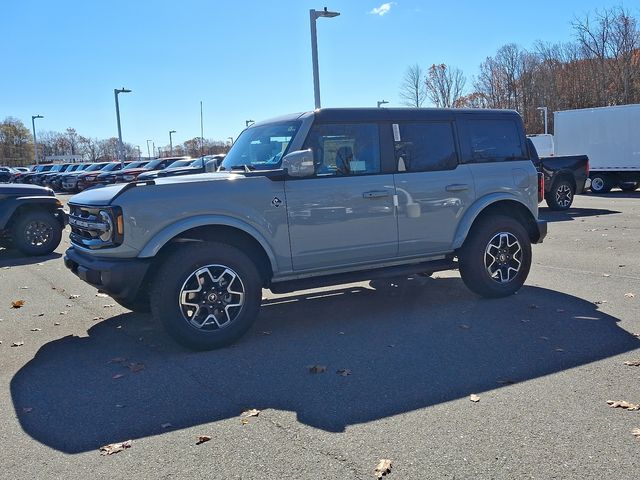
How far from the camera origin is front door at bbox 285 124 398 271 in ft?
18.4

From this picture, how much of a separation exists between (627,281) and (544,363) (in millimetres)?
3507

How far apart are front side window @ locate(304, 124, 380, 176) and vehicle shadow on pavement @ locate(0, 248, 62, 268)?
7.31 metres

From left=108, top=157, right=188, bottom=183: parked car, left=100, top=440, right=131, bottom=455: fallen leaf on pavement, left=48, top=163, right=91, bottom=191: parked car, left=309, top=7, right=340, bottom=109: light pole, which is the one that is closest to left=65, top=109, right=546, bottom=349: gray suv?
left=100, top=440, right=131, bottom=455: fallen leaf on pavement

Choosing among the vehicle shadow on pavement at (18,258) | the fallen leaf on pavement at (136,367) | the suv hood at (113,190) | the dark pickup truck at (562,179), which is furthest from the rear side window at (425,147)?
the dark pickup truck at (562,179)

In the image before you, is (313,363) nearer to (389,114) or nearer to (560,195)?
(389,114)

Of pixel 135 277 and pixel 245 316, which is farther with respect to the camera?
pixel 245 316

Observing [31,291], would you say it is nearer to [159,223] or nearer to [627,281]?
[159,223]

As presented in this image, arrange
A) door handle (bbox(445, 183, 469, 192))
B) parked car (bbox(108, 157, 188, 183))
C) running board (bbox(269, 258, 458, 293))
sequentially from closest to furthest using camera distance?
running board (bbox(269, 258, 458, 293)) → door handle (bbox(445, 183, 469, 192)) → parked car (bbox(108, 157, 188, 183))

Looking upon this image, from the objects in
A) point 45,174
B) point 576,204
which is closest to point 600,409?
point 576,204

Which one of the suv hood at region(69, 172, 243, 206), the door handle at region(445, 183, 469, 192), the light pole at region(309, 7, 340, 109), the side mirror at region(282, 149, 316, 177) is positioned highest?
the light pole at region(309, 7, 340, 109)

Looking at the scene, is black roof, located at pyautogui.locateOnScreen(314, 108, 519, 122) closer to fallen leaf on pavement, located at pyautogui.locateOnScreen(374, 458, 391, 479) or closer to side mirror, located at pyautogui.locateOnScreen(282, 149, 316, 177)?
side mirror, located at pyautogui.locateOnScreen(282, 149, 316, 177)

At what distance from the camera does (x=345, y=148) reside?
5938mm

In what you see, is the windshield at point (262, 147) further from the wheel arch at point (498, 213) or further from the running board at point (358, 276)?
the wheel arch at point (498, 213)

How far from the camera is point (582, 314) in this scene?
604 centimetres
